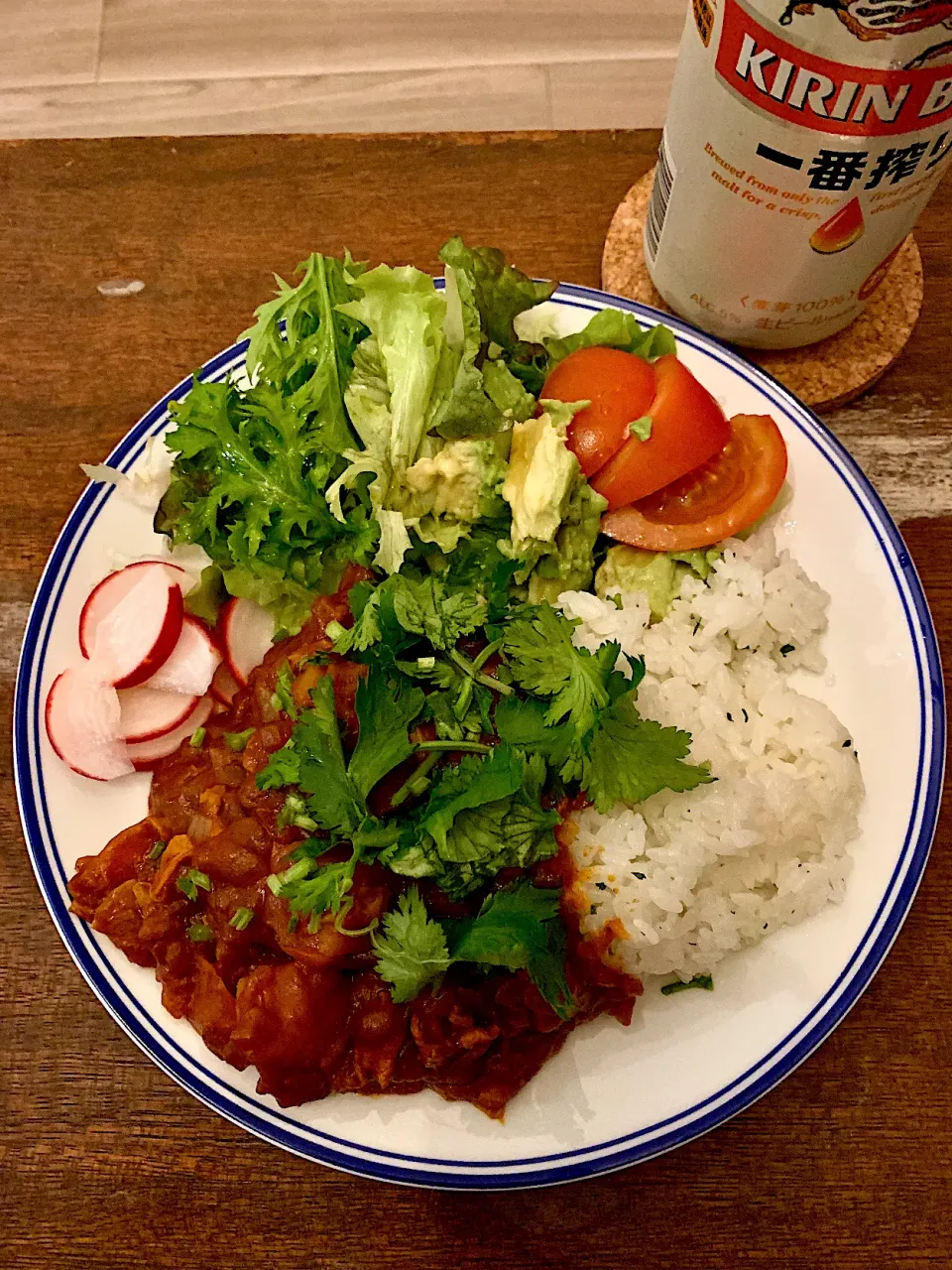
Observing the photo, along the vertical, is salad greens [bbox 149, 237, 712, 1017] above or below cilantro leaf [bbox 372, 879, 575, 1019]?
above

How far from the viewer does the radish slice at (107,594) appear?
2.08 metres

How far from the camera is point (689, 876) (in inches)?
71.4

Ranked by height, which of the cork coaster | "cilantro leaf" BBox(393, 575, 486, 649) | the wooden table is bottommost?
the wooden table

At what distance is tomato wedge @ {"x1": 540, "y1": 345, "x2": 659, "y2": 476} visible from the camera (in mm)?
2010

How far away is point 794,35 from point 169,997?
2.03 meters

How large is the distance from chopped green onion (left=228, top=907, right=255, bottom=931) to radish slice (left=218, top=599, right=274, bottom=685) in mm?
555

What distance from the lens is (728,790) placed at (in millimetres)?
1869

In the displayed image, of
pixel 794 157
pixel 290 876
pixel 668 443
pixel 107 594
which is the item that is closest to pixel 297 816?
pixel 290 876

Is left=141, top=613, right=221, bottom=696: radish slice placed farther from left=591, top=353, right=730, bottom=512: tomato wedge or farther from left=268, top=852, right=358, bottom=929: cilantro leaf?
left=591, top=353, right=730, bottom=512: tomato wedge

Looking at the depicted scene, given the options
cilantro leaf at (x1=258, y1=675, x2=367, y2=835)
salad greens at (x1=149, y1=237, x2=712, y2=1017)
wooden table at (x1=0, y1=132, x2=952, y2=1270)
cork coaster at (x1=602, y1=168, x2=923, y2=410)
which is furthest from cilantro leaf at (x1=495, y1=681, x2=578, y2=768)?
cork coaster at (x1=602, y1=168, x2=923, y2=410)

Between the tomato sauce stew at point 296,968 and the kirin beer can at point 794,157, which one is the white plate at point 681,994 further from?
the kirin beer can at point 794,157

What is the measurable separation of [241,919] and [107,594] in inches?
32.2

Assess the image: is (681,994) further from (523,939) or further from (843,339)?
(843,339)

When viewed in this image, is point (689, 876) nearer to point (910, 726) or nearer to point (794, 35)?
point (910, 726)
